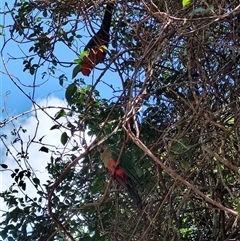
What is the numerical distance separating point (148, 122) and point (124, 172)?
0.27 m

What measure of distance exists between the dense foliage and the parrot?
3 centimetres

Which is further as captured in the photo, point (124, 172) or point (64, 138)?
point (124, 172)

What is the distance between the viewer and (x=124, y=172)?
1.95m

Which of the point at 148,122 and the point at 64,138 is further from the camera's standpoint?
the point at 148,122

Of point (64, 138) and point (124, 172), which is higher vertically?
point (64, 138)

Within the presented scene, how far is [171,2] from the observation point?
197cm

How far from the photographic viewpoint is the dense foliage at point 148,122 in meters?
1.65

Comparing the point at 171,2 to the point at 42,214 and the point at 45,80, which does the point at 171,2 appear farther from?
the point at 42,214

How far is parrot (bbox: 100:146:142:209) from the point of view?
193 centimetres

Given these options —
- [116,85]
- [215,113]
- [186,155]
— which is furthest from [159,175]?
[116,85]

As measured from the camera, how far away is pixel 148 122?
Answer: 2.13 metres

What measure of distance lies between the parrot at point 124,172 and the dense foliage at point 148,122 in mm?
33

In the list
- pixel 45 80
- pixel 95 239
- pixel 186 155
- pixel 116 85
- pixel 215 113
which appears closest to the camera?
pixel 215 113

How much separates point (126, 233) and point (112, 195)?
0.29 metres
